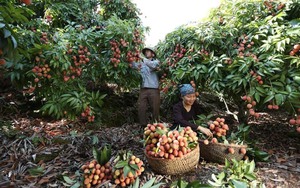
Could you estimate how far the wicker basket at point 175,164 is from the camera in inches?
81.4

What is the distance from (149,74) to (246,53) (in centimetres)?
171

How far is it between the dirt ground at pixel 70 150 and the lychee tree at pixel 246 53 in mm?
578

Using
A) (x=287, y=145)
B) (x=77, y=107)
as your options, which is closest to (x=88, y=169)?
(x=77, y=107)

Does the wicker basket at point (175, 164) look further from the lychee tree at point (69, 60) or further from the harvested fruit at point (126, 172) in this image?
the lychee tree at point (69, 60)

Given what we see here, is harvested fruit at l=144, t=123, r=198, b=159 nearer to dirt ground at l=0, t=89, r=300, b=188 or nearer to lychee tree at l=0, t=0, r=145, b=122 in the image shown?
dirt ground at l=0, t=89, r=300, b=188

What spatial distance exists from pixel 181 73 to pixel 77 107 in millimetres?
1557

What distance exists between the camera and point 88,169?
2.06m

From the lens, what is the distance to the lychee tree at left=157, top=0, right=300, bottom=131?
2.53m

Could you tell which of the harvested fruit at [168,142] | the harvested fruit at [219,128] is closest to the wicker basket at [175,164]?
the harvested fruit at [168,142]

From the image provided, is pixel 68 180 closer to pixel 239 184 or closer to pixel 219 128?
pixel 239 184

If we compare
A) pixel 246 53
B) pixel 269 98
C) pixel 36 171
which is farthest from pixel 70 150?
pixel 246 53

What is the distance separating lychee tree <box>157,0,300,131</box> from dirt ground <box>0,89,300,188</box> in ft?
1.90

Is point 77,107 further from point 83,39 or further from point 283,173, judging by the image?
point 283,173

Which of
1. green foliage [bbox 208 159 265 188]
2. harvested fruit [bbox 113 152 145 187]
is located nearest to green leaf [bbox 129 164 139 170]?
harvested fruit [bbox 113 152 145 187]
